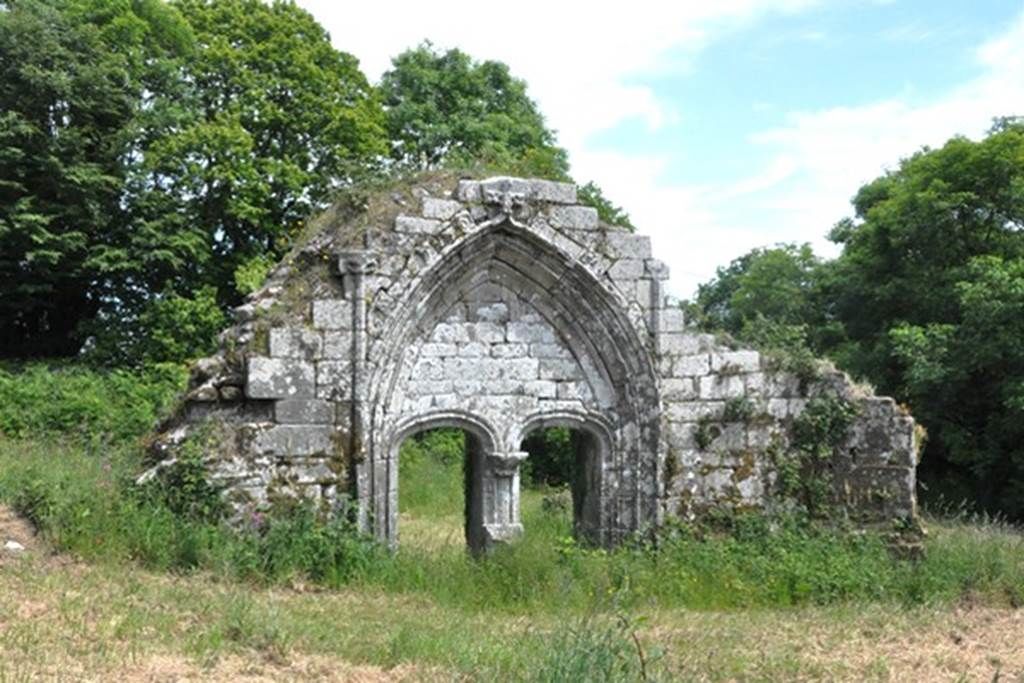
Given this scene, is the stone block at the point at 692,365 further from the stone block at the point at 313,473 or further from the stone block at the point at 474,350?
the stone block at the point at 313,473

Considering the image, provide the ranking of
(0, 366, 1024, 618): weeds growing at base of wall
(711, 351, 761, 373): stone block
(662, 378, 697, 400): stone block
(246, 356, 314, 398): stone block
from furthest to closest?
(711, 351, 761, 373): stone block, (662, 378, 697, 400): stone block, (246, 356, 314, 398): stone block, (0, 366, 1024, 618): weeds growing at base of wall

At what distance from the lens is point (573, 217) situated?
962cm

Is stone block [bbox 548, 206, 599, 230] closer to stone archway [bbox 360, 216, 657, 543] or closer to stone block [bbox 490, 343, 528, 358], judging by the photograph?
stone archway [bbox 360, 216, 657, 543]

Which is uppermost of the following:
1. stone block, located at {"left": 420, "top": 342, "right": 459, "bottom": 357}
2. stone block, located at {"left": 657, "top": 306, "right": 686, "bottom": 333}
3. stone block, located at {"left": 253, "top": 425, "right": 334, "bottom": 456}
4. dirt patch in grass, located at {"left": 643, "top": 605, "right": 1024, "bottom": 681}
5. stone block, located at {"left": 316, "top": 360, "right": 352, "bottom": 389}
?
stone block, located at {"left": 657, "top": 306, "right": 686, "bottom": 333}

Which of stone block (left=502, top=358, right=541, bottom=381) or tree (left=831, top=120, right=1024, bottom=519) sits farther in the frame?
tree (left=831, top=120, right=1024, bottom=519)

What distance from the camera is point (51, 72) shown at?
18703mm

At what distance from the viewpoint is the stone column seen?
9461 millimetres

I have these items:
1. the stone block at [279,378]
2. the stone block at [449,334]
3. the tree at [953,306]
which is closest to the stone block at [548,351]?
the stone block at [449,334]

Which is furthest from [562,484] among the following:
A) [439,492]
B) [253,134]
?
[253,134]

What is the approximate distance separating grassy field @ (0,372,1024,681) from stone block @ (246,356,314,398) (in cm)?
106

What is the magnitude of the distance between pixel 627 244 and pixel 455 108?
16.3m

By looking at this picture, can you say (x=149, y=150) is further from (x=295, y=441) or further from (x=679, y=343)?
(x=679, y=343)

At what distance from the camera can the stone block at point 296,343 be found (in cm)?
859

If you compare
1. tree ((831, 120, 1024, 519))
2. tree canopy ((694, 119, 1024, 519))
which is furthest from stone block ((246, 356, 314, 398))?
tree ((831, 120, 1024, 519))
